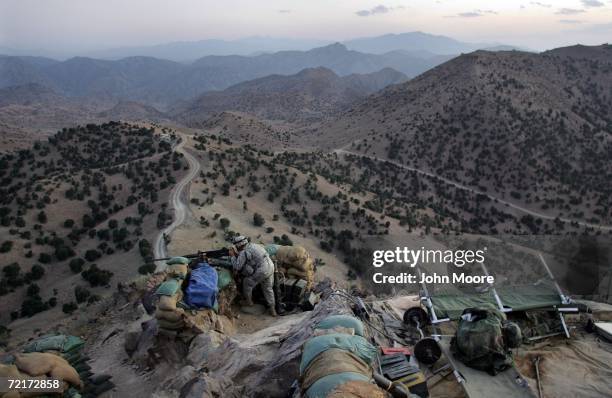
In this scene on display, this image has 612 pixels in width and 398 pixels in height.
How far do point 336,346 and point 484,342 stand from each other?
319cm

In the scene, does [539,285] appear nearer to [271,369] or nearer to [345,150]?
[271,369]

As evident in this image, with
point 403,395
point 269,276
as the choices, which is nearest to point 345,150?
point 269,276

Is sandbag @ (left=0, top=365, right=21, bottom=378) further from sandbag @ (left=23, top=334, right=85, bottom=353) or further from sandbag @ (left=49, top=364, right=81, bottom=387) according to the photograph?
sandbag @ (left=23, top=334, right=85, bottom=353)

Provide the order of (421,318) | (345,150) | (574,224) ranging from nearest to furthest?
(421,318)
(574,224)
(345,150)

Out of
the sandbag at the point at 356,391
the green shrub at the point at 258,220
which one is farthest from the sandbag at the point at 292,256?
the green shrub at the point at 258,220

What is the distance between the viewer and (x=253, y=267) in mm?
9781

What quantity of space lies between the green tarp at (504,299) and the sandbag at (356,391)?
434cm

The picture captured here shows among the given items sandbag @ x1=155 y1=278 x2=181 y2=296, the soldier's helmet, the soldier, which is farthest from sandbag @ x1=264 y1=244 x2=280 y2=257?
the soldier's helmet

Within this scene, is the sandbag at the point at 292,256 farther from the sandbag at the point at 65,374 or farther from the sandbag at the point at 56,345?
the sandbag at the point at 65,374

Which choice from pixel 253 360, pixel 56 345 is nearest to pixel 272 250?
pixel 253 360

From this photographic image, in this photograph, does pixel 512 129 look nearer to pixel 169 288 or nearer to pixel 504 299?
pixel 504 299

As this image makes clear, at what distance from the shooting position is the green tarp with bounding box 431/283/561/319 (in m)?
7.82

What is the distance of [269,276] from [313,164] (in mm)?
54148

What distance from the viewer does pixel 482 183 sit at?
2360 inches
